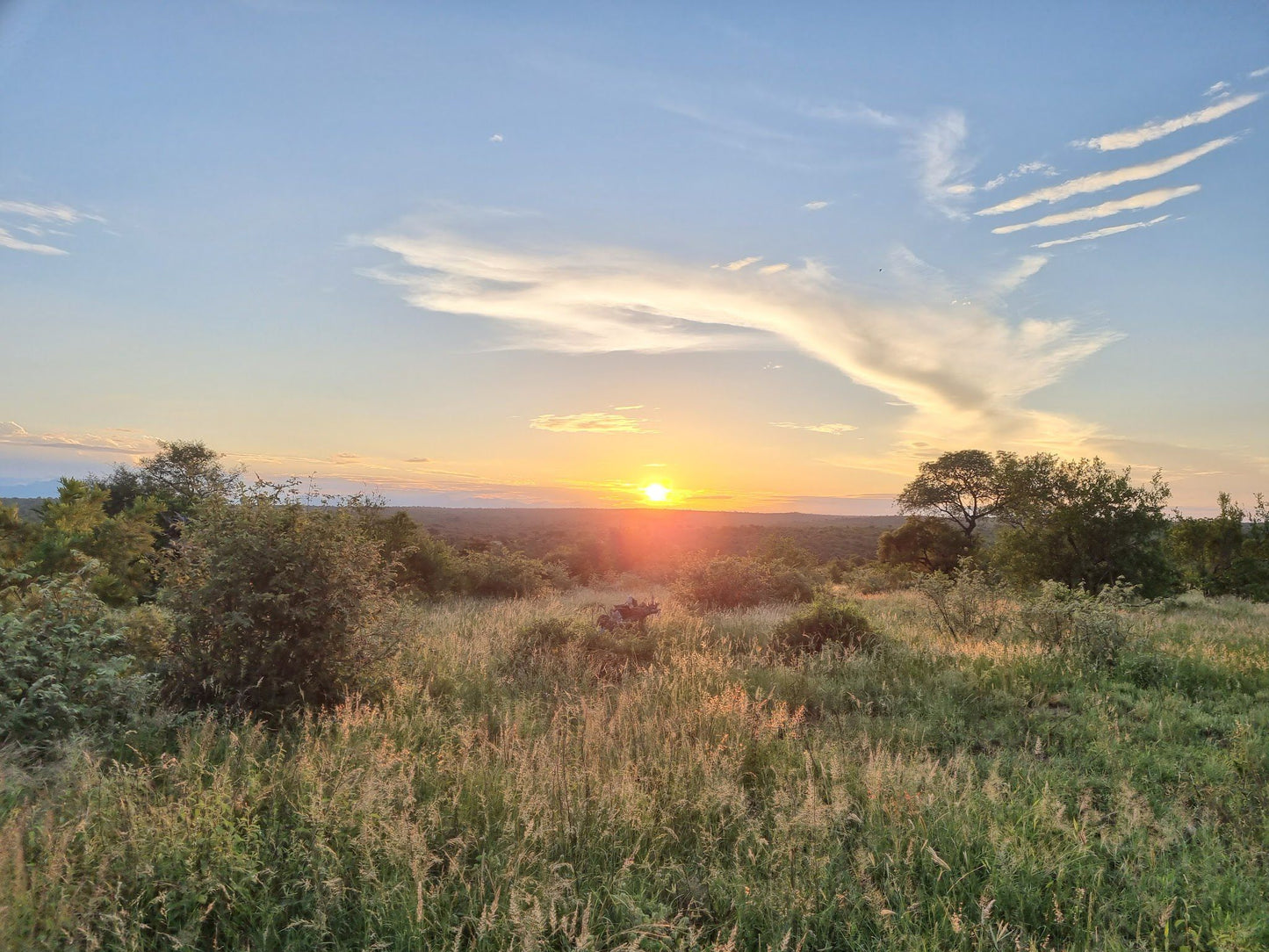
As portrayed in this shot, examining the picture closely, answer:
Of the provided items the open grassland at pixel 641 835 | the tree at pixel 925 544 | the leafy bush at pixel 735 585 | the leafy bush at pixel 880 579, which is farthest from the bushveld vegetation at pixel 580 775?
the tree at pixel 925 544

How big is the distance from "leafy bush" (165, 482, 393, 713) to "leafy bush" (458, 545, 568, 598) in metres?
13.8

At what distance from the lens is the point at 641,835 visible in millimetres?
4172

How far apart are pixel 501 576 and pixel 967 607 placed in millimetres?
14829

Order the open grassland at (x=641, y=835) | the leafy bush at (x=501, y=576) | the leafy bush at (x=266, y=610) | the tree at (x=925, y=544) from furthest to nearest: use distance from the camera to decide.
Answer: the tree at (x=925, y=544) → the leafy bush at (x=501, y=576) → the leafy bush at (x=266, y=610) → the open grassland at (x=641, y=835)

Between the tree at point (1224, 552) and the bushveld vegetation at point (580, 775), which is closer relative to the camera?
the bushveld vegetation at point (580, 775)

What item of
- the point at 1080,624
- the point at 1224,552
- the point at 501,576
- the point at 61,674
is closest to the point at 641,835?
the point at 61,674

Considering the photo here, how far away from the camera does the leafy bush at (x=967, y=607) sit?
12.6 m

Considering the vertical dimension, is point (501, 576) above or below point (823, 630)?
below

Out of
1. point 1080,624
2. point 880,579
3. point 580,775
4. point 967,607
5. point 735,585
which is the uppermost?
point 1080,624

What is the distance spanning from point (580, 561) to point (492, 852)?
106 feet

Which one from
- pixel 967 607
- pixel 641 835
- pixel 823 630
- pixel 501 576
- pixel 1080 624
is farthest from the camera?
pixel 501 576

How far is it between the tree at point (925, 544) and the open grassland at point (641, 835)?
3483 cm

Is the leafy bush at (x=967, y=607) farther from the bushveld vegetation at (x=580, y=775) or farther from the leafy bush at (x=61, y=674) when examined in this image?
the leafy bush at (x=61, y=674)

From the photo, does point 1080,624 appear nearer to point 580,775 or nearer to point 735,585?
point 580,775
